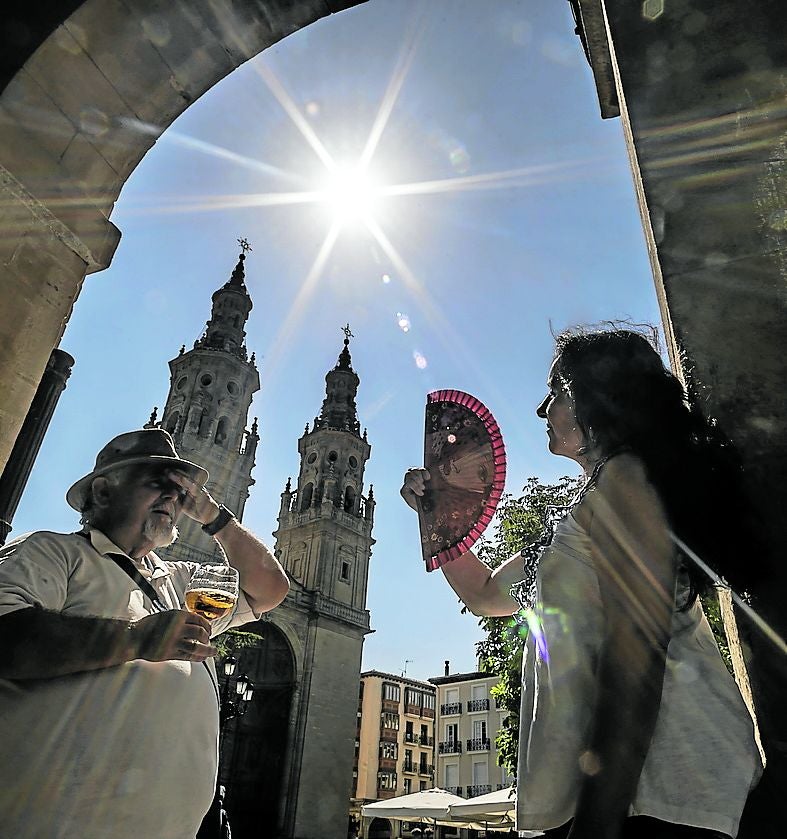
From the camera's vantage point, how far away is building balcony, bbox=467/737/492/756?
46.5 metres

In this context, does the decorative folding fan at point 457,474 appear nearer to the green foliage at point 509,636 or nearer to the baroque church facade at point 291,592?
the green foliage at point 509,636

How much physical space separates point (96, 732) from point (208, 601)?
0.54 meters

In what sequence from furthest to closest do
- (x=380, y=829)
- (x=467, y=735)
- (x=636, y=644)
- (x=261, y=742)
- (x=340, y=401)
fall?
1. (x=380, y=829)
2. (x=467, y=735)
3. (x=340, y=401)
4. (x=261, y=742)
5. (x=636, y=644)

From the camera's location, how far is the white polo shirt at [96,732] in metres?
1.36

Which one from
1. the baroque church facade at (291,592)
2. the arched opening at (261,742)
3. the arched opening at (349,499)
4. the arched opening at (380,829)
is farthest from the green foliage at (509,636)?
the arched opening at (380,829)

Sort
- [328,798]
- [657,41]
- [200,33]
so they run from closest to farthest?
[657,41], [200,33], [328,798]

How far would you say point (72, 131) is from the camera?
2643mm

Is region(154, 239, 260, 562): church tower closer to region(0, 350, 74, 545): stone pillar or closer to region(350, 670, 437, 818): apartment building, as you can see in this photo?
region(0, 350, 74, 545): stone pillar

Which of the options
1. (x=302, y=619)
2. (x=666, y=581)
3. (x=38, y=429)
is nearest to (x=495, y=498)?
(x=666, y=581)

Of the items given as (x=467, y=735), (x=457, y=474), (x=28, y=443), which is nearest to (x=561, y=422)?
(x=457, y=474)

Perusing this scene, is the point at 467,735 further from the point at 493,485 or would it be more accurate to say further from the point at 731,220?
the point at 731,220

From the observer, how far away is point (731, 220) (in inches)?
55.6

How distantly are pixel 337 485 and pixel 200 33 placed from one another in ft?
114

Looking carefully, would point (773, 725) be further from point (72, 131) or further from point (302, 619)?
point (302, 619)
